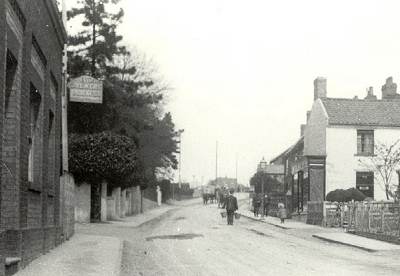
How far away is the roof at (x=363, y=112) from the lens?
40875 millimetres

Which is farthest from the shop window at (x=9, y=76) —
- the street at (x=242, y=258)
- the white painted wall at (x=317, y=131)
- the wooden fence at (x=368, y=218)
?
the white painted wall at (x=317, y=131)

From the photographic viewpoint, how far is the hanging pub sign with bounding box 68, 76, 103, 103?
18.9 metres

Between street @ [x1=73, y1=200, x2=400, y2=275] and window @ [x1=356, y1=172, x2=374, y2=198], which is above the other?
window @ [x1=356, y1=172, x2=374, y2=198]

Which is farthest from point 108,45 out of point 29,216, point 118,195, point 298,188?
point 29,216

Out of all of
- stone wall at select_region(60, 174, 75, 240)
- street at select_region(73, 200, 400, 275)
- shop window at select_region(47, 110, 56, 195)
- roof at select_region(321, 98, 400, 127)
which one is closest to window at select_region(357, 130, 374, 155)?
roof at select_region(321, 98, 400, 127)

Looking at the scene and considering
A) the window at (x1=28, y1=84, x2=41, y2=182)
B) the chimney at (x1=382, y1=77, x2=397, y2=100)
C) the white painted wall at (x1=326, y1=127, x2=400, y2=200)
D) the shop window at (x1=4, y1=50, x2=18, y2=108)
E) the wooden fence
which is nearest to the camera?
the shop window at (x1=4, y1=50, x2=18, y2=108)

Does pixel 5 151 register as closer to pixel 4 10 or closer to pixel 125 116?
pixel 4 10

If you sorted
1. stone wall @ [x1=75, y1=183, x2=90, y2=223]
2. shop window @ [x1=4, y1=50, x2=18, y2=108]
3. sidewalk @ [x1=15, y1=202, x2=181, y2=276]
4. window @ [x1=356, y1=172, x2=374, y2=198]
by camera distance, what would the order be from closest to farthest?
shop window @ [x1=4, y1=50, x2=18, y2=108], sidewalk @ [x1=15, y1=202, x2=181, y2=276], stone wall @ [x1=75, y1=183, x2=90, y2=223], window @ [x1=356, y1=172, x2=374, y2=198]

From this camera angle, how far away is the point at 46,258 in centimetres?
1339

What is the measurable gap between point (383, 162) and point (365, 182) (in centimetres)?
163

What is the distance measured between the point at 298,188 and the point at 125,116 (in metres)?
11.6

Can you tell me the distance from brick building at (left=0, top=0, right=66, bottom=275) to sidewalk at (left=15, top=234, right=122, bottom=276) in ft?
0.89

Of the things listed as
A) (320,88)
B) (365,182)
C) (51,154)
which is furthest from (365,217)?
(320,88)

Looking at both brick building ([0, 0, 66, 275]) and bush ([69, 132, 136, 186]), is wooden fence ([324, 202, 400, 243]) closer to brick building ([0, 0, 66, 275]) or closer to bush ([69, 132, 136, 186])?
bush ([69, 132, 136, 186])
